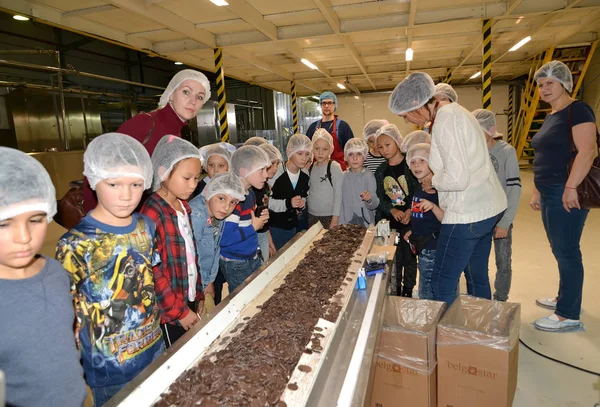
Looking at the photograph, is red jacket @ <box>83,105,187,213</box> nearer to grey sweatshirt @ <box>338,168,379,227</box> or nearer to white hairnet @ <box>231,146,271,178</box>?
white hairnet @ <box>231,146,271,178</box>

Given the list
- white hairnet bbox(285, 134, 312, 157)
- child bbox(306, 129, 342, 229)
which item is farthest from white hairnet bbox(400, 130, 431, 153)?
white hairnet bbox(285, 134, 312, 157)

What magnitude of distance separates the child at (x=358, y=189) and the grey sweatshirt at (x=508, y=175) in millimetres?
1152

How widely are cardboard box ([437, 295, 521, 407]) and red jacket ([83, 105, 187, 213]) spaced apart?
2228 millimetres

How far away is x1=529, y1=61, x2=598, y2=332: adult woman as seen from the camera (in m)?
2.87

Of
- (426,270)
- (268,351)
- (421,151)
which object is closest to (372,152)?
(421,151)

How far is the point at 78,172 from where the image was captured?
21.6 feet

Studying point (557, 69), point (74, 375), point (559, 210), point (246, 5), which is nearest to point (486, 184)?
point (559, 210)

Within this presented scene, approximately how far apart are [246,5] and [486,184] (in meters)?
4.03

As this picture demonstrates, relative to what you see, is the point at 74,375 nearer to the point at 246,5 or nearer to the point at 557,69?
the point at 557,69

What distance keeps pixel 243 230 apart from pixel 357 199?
1.51 meters

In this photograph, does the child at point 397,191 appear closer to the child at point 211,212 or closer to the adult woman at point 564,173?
the adult woman at point 564,173

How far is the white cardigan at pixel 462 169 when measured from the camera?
2373mm

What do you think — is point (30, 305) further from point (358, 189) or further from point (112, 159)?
point (358, 189)

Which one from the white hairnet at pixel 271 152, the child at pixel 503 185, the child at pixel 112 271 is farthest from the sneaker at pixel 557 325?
the child at pixel 112 271
